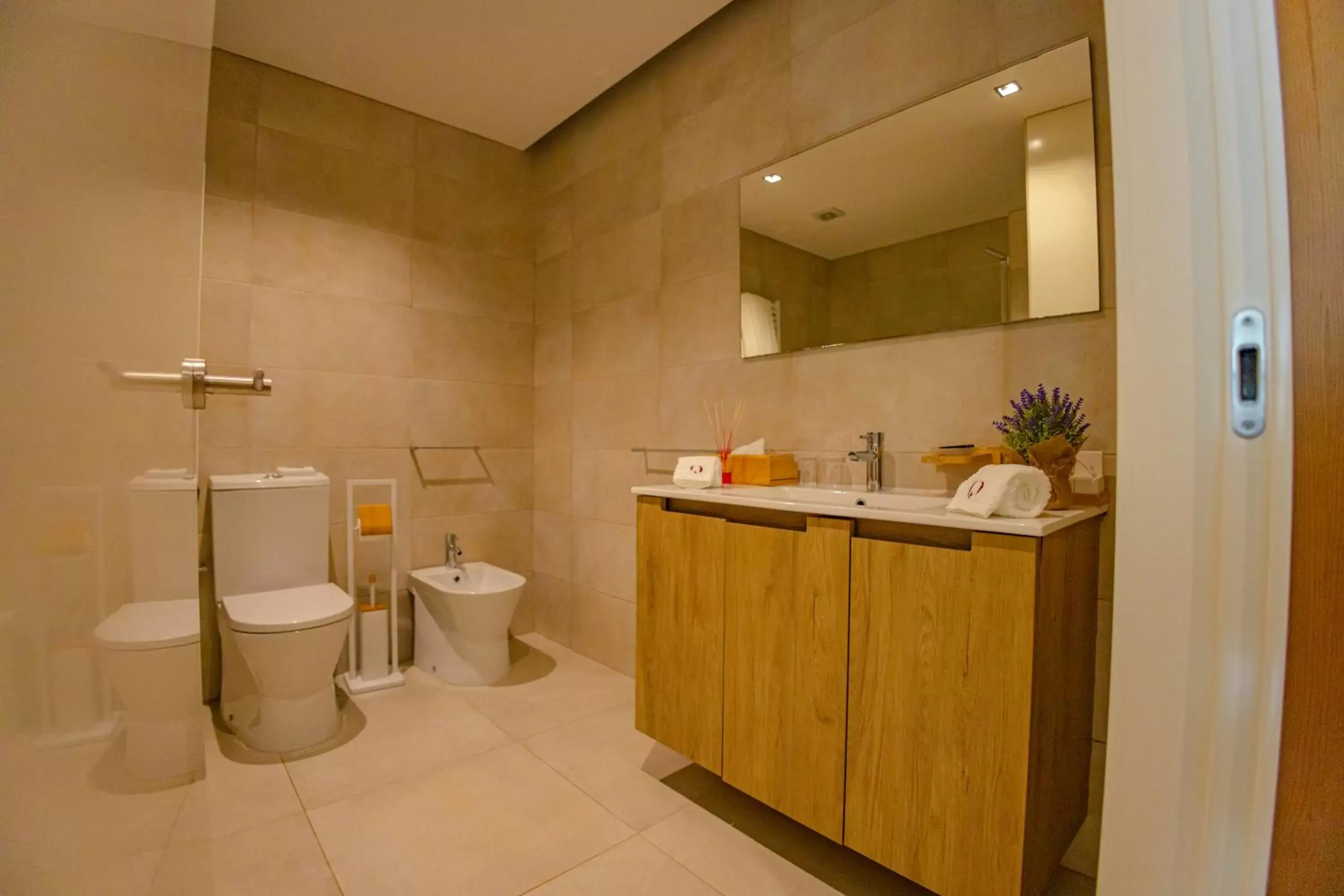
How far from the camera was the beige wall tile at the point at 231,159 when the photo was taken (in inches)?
93.5

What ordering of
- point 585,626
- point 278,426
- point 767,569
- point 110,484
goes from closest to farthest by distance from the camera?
point 110,484
point 767,569
point 278,426
point 585,626

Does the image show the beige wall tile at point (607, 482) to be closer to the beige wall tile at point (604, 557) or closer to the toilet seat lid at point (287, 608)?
the beige wall tile at point (604, 557)

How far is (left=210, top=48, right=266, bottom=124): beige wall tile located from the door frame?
3.02m

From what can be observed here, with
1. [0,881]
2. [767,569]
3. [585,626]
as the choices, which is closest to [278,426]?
[585,626]

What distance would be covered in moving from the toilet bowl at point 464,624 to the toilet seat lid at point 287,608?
444 mm

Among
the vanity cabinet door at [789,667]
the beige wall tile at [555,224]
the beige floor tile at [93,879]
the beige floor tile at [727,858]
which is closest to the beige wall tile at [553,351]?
the beige wall tile at [555,224]

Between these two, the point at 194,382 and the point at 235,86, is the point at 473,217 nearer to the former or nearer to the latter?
the point at 235,86

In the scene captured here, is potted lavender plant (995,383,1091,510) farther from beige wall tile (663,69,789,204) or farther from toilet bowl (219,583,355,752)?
toilet bowl (219,583,355,752)

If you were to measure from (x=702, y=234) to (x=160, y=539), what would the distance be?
2210 mm

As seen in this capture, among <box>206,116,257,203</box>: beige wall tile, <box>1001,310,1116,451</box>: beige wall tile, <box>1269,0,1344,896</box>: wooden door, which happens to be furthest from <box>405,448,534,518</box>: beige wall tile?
<box>1269,0,1344,896</box>: wooden door

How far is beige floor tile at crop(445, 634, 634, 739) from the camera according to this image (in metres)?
2.29

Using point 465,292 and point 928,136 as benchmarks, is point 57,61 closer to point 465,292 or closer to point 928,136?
point 928,136

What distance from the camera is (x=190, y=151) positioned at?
606mm

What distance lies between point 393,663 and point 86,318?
2.75 metres
